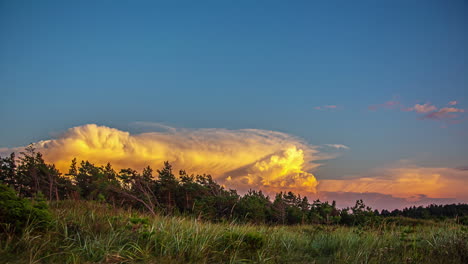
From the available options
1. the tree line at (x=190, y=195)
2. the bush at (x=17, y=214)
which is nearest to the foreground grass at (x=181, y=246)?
the bush at (x=17, y=214)

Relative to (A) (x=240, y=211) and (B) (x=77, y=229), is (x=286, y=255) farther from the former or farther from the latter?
(A) (x=240, y=211)

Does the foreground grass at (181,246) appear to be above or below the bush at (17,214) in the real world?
below

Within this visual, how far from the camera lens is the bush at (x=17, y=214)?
5.59 m

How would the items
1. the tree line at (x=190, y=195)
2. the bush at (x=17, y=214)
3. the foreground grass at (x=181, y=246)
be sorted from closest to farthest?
the foreground grass at (x=181, y=246)
the bush at (x=17, y=214)
the tree line at (x=190, y=195)

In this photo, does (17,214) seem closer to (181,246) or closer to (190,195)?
(181,246)

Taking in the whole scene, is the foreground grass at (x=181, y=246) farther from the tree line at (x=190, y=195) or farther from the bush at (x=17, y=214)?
the tree line at (x=190, y=195)

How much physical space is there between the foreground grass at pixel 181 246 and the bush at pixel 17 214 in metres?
0.16

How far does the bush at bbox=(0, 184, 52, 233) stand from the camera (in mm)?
5594

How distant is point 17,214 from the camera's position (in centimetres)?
565

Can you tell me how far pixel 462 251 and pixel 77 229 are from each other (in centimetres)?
777

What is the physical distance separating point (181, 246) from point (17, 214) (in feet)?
8.55

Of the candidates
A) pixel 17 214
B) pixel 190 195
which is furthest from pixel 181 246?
pixel 190 195

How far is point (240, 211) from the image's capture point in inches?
652

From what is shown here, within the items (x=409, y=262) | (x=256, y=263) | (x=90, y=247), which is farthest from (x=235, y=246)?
(x=409, y=262)
